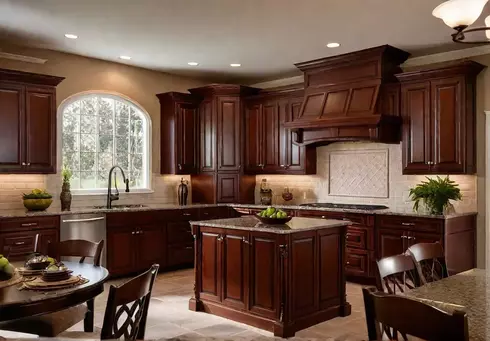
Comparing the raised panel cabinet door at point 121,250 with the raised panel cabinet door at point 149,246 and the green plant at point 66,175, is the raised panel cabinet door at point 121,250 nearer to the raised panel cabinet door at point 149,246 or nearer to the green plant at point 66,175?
the raised panel cabinet door at point 149,246

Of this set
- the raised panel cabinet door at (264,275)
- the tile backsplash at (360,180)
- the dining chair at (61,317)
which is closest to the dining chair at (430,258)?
the raised panel cabinet door at (264,275)

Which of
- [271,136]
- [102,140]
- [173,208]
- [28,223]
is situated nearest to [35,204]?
[28,223]

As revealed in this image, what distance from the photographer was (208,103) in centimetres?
766

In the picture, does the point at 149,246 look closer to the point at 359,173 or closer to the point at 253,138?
the point at 253,138

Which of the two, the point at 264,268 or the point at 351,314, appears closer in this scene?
the point at 264,268

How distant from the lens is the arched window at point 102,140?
670 cm

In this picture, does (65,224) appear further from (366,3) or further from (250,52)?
(366,3)

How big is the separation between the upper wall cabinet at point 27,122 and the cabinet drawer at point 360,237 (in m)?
3.79

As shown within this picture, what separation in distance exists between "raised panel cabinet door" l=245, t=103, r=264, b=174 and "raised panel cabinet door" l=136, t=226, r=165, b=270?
179cm

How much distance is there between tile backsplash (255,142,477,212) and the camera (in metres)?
6.36

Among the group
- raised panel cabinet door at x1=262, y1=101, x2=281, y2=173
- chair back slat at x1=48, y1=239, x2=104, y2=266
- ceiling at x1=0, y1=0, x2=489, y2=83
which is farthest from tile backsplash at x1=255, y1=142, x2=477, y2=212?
chair back slat at x1=48, y1=239, x2=104, y2=266

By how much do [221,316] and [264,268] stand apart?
73 centimetres

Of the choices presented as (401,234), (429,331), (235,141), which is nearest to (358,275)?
(401,234)

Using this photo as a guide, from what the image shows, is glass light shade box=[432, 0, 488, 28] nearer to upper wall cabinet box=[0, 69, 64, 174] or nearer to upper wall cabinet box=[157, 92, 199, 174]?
upper wall cabinet box=[0, 69, 64, 174]
